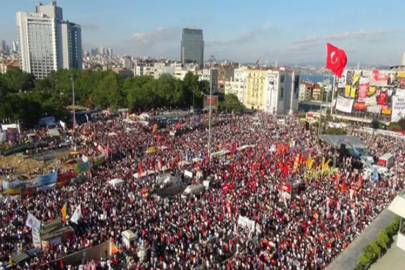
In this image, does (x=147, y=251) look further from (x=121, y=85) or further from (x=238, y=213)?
(x=121, y=85)

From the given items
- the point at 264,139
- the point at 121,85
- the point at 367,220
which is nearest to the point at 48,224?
the point at 367,220

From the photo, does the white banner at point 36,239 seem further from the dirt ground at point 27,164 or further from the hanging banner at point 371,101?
the hanging banner at point 371,101

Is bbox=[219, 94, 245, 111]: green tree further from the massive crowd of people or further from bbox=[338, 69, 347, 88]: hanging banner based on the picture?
the massive crowd of people

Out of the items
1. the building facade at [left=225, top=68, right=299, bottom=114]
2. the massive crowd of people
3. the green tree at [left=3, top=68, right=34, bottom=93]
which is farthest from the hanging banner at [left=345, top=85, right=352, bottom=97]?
the green tree at [left=3, top=68, right=34, bottom=93]

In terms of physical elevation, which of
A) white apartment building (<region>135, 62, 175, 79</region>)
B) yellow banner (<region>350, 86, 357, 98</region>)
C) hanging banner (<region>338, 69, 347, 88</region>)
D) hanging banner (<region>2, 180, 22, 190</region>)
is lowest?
hanging banner (<region>2, 180, 22, 190</region>)

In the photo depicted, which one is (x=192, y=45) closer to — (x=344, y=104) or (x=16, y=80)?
(x=16, y=80)

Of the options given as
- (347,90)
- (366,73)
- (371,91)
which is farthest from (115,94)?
(371,91)

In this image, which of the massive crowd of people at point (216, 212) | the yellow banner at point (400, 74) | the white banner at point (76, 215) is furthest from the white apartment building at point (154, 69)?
the white banner at point (76, 215)
